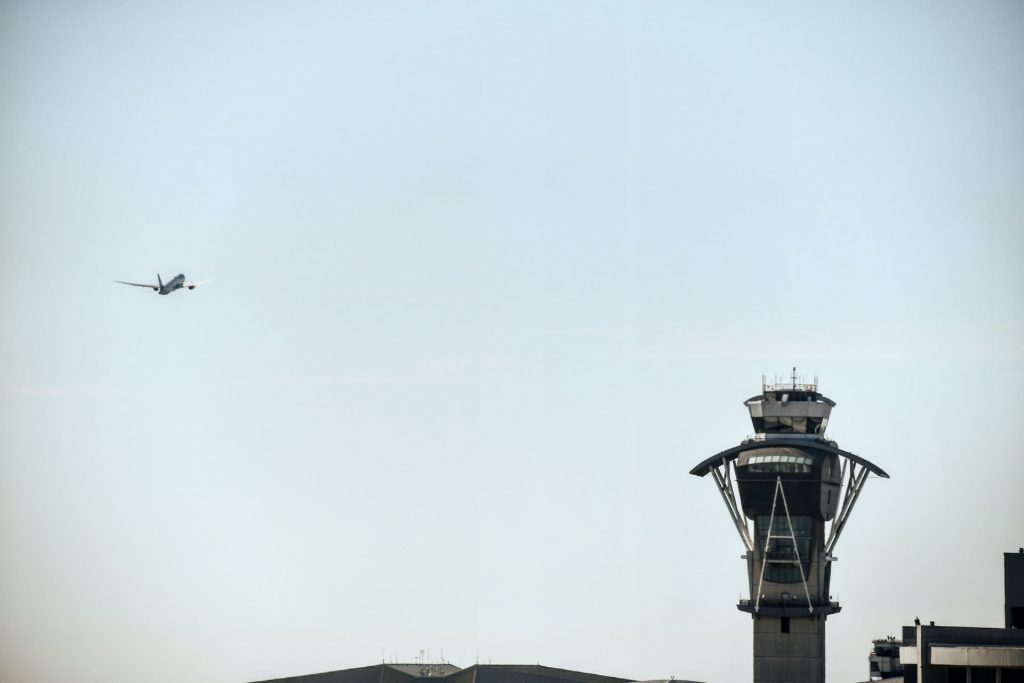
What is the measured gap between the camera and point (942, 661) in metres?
197

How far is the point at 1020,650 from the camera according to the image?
634 feet

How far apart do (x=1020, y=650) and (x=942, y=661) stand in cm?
719
